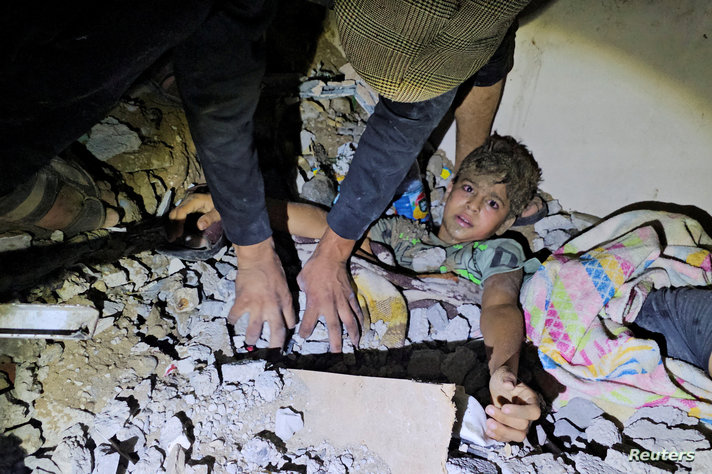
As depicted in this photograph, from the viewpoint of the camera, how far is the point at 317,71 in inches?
95.0

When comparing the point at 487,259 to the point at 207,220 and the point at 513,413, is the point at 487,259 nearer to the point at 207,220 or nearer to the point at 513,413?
the point at 513,413

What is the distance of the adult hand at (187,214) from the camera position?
169cm

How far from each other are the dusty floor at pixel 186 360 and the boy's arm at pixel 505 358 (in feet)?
0.20

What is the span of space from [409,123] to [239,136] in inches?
17.8

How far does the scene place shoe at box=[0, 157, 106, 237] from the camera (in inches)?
53.7

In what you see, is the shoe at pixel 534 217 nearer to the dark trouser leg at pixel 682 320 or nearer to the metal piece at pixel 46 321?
the dark trouser leg at pixel 682 320

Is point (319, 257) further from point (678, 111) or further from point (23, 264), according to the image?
point (678, 111)

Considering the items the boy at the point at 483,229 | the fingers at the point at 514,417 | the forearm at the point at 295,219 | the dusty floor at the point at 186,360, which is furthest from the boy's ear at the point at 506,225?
the fingers at the point at 514,417

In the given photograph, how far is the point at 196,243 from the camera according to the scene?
166cm

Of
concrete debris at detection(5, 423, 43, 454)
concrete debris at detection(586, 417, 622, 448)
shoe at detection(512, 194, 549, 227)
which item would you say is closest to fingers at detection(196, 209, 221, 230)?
concrete debris at detection(5, 423, 43, 454)

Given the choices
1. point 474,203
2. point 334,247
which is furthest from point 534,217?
point 334,247

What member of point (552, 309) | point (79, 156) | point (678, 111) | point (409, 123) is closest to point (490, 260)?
point (552, 309)

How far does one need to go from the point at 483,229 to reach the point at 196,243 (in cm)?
118

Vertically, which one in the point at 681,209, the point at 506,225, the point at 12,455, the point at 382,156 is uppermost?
the point at 681,209
